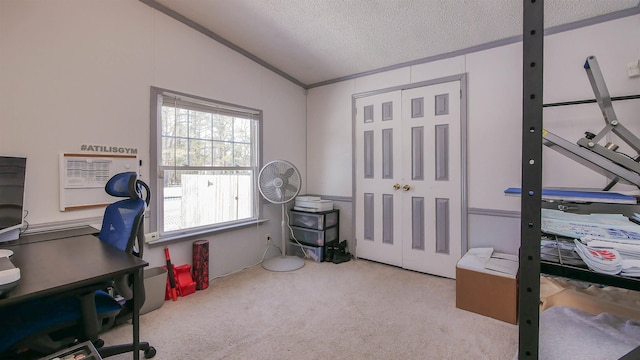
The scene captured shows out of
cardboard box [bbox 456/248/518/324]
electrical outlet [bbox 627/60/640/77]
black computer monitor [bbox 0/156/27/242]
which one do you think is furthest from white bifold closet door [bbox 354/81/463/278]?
black computer monitor [bbox 0/156/27/242]

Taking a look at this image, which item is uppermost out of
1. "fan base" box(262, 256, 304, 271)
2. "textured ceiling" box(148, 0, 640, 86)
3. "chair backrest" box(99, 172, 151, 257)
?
"textured ceiling" box(148, 0, 640, 86)

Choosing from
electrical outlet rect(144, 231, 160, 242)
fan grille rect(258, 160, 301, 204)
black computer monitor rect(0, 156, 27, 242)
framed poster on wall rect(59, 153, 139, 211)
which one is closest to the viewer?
black computer monitor rect(0, 156, 27, 242)

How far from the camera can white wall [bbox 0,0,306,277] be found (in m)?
1.83

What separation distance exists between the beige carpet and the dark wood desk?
0.63m

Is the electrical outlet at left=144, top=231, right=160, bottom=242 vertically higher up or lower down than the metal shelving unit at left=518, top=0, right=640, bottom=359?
lower down

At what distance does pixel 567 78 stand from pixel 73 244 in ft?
13.0

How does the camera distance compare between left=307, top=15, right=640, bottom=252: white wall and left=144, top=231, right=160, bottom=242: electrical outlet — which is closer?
left=307, top=15, right=640, bottom=252: white wall

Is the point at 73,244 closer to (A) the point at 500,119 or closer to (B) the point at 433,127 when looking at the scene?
(B) the point at 433,127

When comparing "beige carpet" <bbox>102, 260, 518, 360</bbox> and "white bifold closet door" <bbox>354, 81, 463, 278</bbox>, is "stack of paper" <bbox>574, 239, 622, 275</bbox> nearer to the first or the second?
"beige carpet" <bbox>102, 260, 518, 360</bbox>

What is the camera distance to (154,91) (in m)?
2.46

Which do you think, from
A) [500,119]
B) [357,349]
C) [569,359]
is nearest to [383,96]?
[500,119]

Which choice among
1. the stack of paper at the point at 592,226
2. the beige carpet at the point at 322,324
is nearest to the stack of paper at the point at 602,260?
the stack of paper at the point at 592,226

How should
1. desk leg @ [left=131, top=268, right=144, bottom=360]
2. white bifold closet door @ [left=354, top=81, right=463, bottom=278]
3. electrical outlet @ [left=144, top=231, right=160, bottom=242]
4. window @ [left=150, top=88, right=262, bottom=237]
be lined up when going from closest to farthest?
1. desk leg @ [left=131, top=268, right=144, bottom=360]
2. electrical outlet @ [left=144, top=231, right=160, bottom=242]
3. window @ [left=150, top=88, right=262, bottom=237]
4. white bifold closet door @ [left=354, top=81, right=463, bottom=278]

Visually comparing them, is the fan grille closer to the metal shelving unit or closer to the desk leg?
the desk leg
